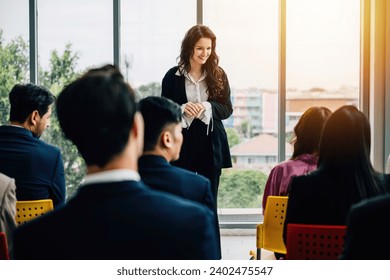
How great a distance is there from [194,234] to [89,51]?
433 centimetres

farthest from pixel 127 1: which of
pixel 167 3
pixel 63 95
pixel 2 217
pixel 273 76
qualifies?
pixel 63 95

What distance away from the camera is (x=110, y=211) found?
1054 millimetres

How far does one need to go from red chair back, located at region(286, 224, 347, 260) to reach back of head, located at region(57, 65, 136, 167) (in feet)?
2.81

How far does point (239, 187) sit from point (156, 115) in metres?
3.26

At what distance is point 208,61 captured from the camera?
12.4 ft

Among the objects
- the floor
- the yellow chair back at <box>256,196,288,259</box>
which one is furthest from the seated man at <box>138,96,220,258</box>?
the floor

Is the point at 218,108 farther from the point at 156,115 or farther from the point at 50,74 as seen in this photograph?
the point at 50,74

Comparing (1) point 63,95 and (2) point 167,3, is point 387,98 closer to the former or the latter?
(2) point 167,3

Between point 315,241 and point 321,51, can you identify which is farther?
point 321,51

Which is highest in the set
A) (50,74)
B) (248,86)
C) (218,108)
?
(50,74)

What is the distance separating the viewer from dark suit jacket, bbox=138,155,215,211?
1.84 metres

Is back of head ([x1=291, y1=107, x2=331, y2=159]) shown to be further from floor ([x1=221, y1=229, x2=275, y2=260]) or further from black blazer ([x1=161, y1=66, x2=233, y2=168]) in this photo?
floor ([x1=221, y1=229, x2=275, y2=260])

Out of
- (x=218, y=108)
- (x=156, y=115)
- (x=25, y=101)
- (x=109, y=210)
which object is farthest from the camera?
(x=218, y=108)

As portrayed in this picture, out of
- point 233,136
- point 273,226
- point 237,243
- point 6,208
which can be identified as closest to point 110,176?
point 6,208
